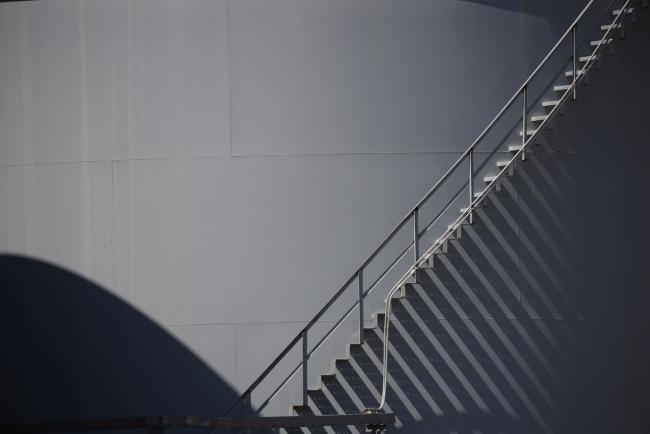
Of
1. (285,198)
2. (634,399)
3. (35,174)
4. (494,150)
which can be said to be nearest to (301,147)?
(285,198)

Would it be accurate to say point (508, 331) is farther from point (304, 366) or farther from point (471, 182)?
point (304, 366)

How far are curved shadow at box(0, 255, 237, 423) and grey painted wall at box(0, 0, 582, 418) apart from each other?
23 cm

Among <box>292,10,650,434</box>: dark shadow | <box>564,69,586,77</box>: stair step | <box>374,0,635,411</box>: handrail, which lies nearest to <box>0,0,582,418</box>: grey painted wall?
<box>564,69,586,77</box>: stair step

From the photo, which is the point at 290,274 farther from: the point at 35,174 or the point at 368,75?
the point at 35,174

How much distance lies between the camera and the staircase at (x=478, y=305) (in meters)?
11.5

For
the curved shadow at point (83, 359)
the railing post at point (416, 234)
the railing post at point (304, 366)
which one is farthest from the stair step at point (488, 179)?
the curved shadow at point (83, 359)

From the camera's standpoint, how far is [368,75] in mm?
12188

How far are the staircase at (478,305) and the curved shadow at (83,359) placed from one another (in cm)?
90

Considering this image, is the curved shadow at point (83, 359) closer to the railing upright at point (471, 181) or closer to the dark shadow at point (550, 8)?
the railing upright at point (471, 181)

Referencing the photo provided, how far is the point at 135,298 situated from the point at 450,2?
5858 millimetres

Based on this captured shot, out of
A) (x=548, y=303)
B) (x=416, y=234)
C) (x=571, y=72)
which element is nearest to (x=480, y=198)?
(x=416, y=234)

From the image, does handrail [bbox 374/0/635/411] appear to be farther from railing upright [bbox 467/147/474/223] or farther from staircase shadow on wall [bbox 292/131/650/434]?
staircase shadow on wall [bbox 292/131/650/434]

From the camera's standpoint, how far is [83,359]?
1223 cm

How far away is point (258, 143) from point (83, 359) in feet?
12.3
